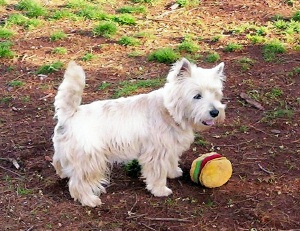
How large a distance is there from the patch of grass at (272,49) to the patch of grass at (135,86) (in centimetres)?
180

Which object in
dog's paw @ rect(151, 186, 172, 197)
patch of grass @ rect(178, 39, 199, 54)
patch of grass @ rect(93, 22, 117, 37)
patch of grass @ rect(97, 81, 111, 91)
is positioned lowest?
patch of grass @ rect(178, 39, 199, 54)

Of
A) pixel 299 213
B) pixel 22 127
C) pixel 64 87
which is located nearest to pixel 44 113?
pixel 22 127

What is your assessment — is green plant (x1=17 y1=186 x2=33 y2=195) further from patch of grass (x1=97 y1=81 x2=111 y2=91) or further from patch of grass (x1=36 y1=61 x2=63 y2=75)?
patch of grass (x1=36 y1=61 x2=63 y2=75)

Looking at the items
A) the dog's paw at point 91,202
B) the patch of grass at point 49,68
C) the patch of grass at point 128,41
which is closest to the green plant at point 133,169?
the dog's paw at point 91,202

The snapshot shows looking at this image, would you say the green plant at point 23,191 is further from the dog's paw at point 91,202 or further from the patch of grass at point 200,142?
the patch of grass at point 200,142

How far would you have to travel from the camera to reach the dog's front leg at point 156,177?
5102 millimetres

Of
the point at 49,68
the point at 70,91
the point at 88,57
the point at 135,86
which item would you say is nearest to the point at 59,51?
the point at 88,57

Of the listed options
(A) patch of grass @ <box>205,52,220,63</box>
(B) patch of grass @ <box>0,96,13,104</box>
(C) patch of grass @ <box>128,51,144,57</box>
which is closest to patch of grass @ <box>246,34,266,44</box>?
(A) patch of grass @ <box>205,52,220,63</box>

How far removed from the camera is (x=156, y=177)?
5.13 meters

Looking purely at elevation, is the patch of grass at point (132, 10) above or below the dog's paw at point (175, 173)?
above

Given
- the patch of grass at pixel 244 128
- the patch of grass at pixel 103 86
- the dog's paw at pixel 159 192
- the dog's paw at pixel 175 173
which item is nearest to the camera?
the dog's paw at pixel 159 192

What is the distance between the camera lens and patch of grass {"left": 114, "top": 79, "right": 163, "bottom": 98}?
7.22m

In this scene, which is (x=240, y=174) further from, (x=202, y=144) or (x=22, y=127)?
(x=22, y=127)

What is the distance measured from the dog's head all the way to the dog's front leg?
18.6 inches
